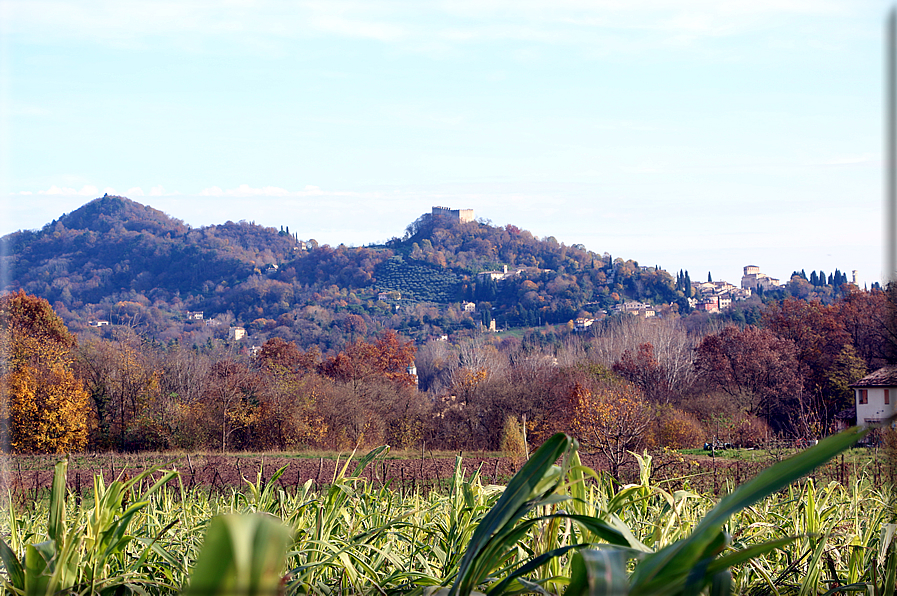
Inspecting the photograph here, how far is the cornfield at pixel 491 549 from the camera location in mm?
503

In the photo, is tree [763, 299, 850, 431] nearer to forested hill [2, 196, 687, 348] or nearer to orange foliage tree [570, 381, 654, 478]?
orange foliage tree [570, 381, 654, 478]

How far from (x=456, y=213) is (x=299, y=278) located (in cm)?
3280

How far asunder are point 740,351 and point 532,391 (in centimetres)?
1491

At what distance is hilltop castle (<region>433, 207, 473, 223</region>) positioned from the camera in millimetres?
112688

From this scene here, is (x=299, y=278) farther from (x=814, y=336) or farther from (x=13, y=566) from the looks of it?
(x=13, y=566)

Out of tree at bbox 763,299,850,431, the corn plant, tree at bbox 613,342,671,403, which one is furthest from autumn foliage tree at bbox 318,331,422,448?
the corn plant

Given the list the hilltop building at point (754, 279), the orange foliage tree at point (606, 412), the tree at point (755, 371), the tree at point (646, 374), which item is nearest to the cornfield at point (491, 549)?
the orange foliage tree at point (606, 412)

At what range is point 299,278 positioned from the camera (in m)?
90.9

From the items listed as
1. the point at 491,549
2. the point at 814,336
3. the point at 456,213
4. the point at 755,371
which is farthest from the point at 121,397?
Answer: the point at 456,213

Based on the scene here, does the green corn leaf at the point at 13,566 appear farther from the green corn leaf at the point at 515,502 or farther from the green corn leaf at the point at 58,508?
the green corn leaf at the point at 515,502

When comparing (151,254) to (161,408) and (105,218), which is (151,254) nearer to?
(105,218)

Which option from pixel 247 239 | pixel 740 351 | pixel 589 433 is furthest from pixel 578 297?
pixel 589 433

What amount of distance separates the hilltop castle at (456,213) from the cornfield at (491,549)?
111050 millimetres

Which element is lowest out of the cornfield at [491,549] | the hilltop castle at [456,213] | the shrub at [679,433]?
the shrub at [679,433]
